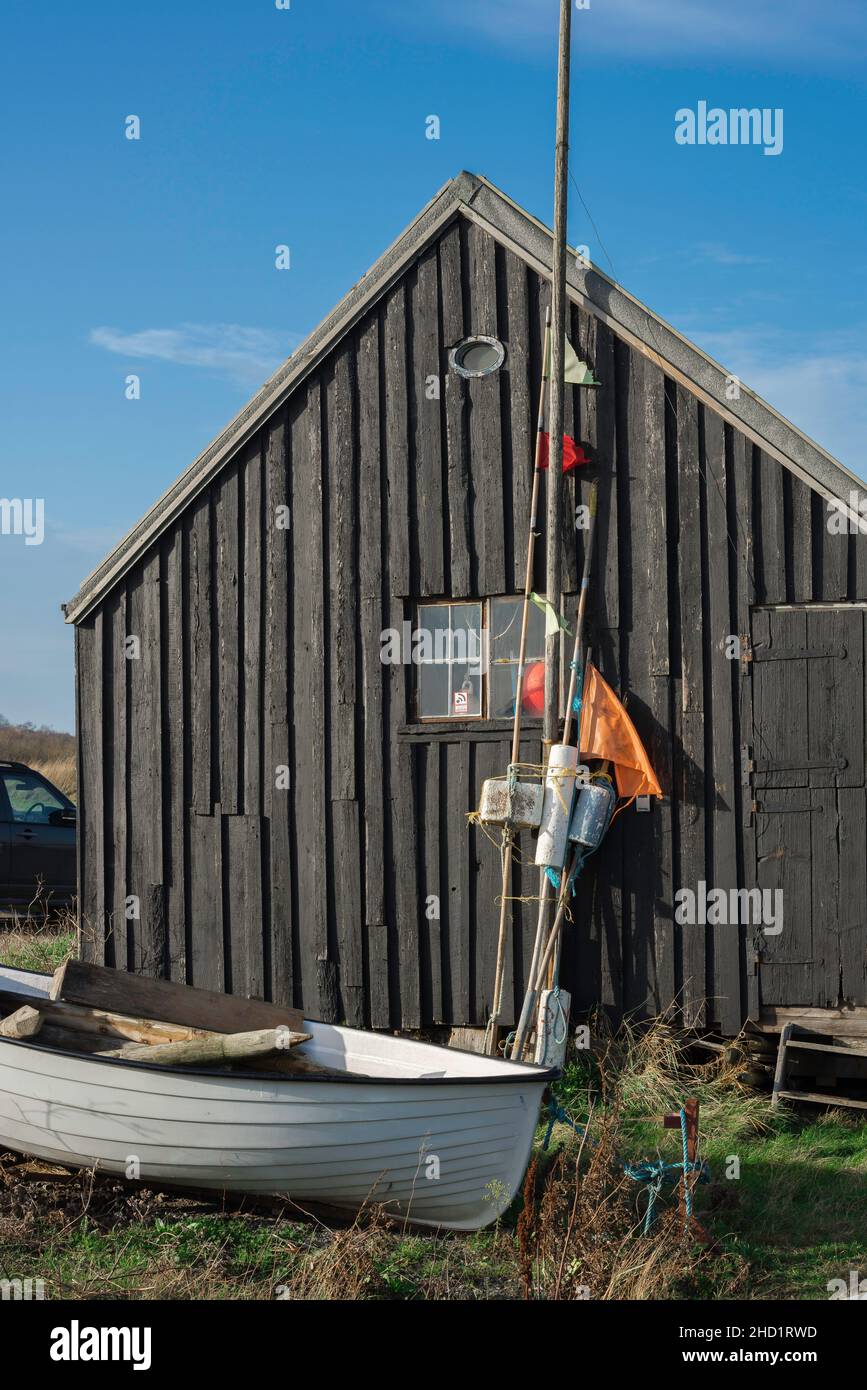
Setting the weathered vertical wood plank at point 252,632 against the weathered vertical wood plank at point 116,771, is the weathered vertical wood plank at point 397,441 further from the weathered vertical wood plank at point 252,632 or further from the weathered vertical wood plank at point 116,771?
the weathered vertical wood plank at point 116,771

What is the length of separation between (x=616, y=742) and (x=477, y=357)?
3122mm

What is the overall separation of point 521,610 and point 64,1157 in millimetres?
4808

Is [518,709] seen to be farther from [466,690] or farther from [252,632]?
[252,632]

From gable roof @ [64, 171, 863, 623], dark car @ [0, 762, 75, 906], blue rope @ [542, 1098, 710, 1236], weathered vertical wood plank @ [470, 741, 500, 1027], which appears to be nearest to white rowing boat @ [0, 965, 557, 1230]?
blue rope @ [542, 1098, 710, 1236]

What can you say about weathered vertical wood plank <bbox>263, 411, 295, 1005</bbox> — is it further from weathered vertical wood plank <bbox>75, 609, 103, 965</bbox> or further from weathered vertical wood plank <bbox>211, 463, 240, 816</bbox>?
weathered vertical wood plank <bbox>75, 609, 103, 965</bbox>

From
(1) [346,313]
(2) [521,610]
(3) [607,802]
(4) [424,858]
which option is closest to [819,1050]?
(3) [607,802]

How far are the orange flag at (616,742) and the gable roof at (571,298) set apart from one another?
81.0 inches

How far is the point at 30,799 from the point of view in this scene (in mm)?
15688

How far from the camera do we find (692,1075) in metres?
9.28

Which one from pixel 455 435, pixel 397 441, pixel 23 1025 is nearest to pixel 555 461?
pixel 455 435

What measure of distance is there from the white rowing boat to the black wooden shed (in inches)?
107

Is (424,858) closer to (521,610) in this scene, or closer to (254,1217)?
(521,610)

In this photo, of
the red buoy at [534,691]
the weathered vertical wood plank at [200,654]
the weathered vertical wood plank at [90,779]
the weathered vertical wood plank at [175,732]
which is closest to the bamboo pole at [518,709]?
the red buoy at [534,691]
